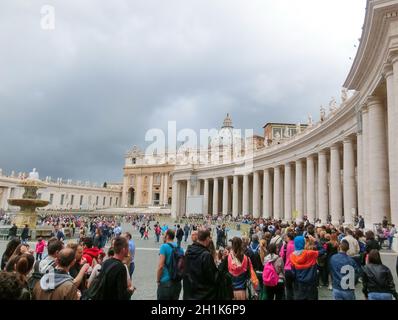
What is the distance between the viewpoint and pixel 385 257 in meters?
12.3

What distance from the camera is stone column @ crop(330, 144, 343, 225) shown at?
1023 inches

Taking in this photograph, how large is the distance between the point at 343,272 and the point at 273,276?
48.0 inches

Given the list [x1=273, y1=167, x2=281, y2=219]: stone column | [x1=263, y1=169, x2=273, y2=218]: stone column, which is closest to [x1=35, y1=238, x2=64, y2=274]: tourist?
[x1=273, y1=167, x2=281, y2=219]: stone column

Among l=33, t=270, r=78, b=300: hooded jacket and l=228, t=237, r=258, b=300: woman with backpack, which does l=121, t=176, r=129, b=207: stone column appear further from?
l=33, t=270, r=78, b=300: hooded jacket

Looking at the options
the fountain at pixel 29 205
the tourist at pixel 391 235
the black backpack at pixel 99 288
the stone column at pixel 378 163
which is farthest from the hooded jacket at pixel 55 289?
the fountain at pixel 29 205

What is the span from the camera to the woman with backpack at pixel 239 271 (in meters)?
4.96

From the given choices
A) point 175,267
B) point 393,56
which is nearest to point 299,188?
point 393,56

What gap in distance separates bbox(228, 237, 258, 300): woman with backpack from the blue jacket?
4.30ft

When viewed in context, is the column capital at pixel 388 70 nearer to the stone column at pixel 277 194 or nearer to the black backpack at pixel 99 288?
the black backpack at pixel 99 288

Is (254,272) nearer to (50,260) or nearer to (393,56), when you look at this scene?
(50,260)

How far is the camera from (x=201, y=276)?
4.05 metres

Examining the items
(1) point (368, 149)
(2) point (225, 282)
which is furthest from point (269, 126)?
(2) point (225, 282)

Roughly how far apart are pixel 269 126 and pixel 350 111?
50810 mm
